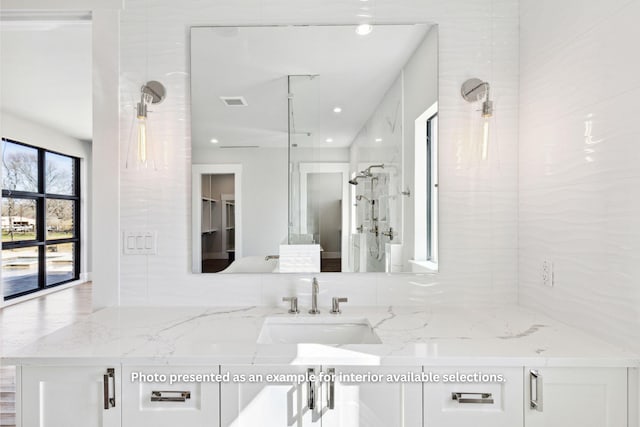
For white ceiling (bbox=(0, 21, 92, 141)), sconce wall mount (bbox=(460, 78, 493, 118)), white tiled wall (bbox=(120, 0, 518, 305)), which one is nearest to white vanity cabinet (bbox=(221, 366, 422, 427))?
white tiled wall (bbox=(120, 0, 518, 305))

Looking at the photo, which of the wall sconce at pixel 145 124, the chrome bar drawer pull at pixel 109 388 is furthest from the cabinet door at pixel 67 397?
the wall sconce at pixel 145 124

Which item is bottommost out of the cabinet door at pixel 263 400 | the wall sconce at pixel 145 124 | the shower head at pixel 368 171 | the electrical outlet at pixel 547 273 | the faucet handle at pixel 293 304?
the cabinet door at pixel 263 400

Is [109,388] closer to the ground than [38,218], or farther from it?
closer to the ground

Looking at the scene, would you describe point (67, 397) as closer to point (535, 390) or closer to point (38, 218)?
point (535, 390)

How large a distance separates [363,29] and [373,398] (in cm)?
157

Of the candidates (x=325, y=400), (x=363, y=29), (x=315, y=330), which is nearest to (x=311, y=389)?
(x=325, y=400)

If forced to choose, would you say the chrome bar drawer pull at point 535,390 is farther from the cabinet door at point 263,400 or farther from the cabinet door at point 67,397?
the cabinet door at point 67,397

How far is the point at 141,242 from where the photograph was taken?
1798mm

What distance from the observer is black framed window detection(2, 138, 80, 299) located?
17.8 ft

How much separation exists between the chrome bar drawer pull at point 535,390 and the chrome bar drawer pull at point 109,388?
1.29m

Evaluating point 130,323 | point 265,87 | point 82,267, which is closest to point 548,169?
point 265,87

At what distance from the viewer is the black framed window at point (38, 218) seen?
5438 millimetres

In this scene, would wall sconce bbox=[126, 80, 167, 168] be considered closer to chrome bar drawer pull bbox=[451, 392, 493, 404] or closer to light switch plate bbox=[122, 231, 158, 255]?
light switch plate bbox=[122, 231, 158, 255]

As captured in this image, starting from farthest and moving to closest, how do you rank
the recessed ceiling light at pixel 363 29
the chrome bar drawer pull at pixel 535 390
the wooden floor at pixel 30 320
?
the wooden floor at pixel 30 320, the recessed ceiling light at pixel 363 29, the chrome bar drawer pull at pixel 535 390
